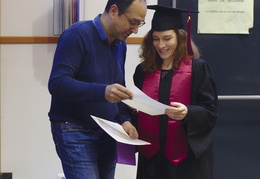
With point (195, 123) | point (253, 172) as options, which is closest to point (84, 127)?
point (195, 123)

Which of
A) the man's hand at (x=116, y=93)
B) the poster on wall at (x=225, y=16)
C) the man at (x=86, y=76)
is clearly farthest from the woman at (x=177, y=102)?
the poster on wall at (x=225, y=16)

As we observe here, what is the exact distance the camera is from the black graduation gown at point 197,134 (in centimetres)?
175

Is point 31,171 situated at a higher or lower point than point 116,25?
lower

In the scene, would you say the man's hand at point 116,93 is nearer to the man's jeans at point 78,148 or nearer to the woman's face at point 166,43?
the man's jeans at point 78,148

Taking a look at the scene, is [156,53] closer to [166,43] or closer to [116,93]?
[166,43]

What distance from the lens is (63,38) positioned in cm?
156

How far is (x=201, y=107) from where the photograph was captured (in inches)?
69.2

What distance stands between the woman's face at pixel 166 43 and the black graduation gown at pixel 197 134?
0.10m

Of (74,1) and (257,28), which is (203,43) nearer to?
(257,28)

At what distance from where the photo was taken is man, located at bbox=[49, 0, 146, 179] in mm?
1524

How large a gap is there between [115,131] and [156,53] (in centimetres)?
50

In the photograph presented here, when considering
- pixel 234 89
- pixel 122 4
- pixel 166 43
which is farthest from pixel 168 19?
pixel 234 89

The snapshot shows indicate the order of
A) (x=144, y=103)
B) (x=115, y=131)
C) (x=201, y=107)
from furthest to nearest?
(x=201, y=107)
(x=115, y=131)
(x=144, y=103)

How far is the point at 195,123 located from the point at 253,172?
140cm
